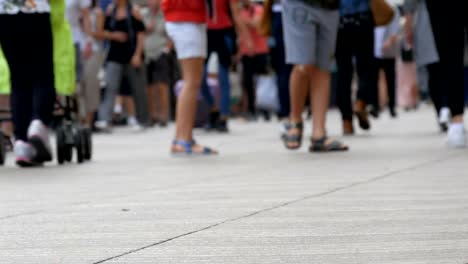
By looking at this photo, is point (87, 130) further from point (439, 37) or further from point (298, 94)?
point (439, 37)

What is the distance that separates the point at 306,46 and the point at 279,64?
12.5ft

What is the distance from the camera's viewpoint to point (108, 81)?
18719 mm

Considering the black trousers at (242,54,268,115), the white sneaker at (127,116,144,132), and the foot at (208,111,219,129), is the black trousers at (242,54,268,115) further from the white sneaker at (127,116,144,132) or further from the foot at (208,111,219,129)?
the foot at (208,111,219,129)

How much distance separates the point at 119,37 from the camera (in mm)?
18625

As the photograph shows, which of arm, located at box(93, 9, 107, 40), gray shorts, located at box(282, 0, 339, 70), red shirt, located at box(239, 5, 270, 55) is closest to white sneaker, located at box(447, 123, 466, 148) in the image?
gray shorts, located at box(282, 0, 339, 70)

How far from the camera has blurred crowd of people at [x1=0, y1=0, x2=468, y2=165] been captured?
32.2 feet

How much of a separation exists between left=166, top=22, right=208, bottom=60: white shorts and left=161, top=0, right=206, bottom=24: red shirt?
0.18 feet

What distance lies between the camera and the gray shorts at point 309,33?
34.3 feet

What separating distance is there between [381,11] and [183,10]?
3.03 m

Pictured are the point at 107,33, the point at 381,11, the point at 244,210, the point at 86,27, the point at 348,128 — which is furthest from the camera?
the point at 107,33

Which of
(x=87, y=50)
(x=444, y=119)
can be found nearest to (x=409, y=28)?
(x=444, y=119)

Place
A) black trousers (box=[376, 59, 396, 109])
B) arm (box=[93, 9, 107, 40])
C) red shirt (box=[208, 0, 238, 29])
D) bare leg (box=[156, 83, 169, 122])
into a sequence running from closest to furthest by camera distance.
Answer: red shirt (box=[208, 0, 238, 29]) < arm (box=[93, 9, 107, 40]) < bare leg (box=[156, 83, 169, 122]) < black trousers (box=[376, 59, 396, 109])

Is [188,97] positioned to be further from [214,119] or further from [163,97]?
[163,97]

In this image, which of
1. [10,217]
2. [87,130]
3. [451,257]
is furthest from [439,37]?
[451,257]
